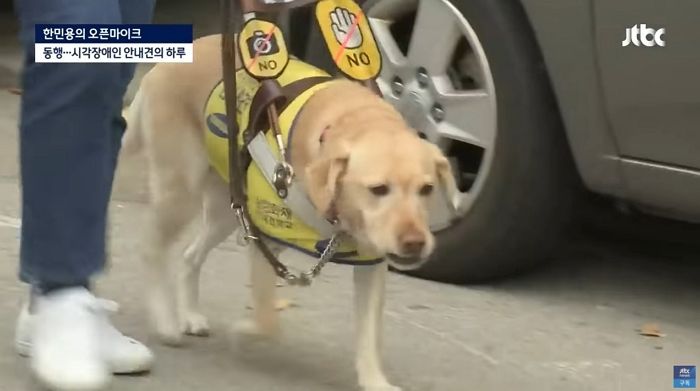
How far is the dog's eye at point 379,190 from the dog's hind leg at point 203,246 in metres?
0.74

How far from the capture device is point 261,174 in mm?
2895

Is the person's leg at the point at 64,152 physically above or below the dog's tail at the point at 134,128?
below

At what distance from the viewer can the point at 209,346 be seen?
3217mm

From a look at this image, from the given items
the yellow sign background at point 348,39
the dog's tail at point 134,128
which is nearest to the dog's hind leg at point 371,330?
the yellow sign background at point 348,39

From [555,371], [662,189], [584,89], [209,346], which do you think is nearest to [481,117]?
[584,89]

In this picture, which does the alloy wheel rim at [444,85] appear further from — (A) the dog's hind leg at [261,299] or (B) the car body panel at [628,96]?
(A) the dog's hind leg at [261,299]

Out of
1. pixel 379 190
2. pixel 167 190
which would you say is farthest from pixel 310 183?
pixel 167 190

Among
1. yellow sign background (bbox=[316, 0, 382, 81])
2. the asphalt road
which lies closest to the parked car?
the asphalt road

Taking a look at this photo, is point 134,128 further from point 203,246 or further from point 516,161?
point 516,161

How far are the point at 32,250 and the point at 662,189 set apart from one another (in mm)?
1644

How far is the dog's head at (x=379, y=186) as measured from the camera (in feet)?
8.50
